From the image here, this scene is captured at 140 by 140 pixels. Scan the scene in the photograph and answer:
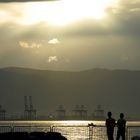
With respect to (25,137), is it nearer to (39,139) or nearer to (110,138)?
(39,139)

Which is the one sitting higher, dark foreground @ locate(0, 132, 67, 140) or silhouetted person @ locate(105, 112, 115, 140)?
silhouetted person @ locate(105, 112, 115, 140)

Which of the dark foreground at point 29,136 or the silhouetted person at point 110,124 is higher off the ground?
the silhouetted person at point 110,124

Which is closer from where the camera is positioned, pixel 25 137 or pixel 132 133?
pixel 25 137

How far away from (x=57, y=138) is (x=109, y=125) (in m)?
3.09

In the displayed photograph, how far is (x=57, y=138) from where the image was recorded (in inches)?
1484

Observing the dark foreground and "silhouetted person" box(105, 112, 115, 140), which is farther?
"silhouetted person" box(105, 112, 115, 140)

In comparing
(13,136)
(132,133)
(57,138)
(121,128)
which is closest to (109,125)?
(121,128)

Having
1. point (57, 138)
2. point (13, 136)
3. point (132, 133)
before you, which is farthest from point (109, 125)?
point (132, 133)

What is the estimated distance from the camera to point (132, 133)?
48188mm

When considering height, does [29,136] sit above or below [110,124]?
below

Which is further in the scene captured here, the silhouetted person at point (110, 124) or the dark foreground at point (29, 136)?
the silhouetted person at point (110, 124)

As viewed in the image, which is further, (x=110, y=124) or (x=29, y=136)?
(x=110, y=124)

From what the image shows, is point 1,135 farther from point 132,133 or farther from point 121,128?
point 132,133

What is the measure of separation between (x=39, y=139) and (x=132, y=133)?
1242 cm
